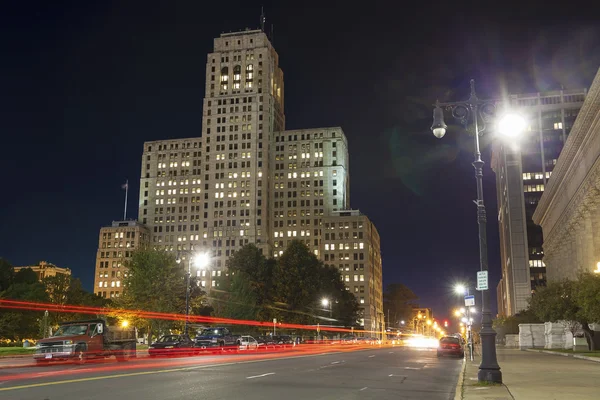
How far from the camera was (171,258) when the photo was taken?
63.3 m

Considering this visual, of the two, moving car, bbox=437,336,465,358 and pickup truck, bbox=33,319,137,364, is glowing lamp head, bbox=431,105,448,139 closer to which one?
pickup truck, bbox=33,319,137,364

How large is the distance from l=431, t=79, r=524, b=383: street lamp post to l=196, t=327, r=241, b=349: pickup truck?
31019mm

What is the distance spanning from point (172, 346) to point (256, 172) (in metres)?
148

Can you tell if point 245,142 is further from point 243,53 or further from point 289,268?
point 289,268

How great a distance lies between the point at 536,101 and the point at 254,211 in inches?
3622

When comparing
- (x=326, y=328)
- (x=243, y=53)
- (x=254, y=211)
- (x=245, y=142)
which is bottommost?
(x=326, y=328)

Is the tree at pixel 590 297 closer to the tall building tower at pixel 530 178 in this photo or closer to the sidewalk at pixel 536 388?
the sidewalk at pixel 536 388

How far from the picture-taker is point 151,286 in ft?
199

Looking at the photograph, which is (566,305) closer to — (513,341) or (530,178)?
(513,341)

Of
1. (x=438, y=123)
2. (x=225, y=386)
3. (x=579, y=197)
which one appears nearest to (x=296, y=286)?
(x=579, y=197)

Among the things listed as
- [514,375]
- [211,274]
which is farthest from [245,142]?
[514,375]

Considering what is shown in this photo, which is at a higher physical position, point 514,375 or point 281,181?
point 281,181

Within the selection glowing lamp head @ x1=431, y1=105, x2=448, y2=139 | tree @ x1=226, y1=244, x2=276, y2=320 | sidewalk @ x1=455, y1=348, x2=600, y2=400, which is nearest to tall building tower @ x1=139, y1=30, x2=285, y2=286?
tree @ x1=226, y1=244, x2=276, y2=320

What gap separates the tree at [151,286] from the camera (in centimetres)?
5997
